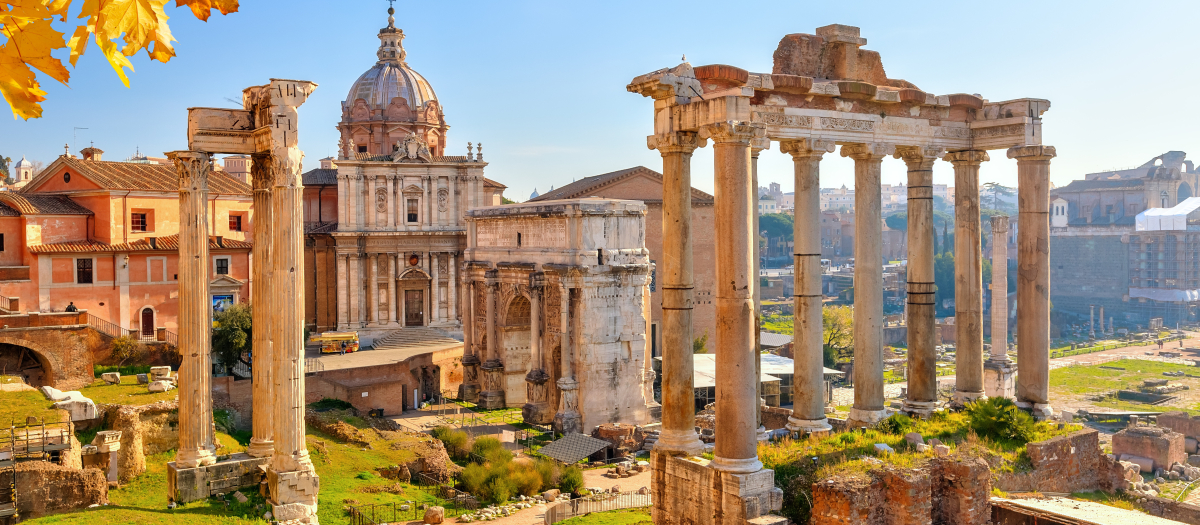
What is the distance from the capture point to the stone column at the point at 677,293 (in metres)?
14.7

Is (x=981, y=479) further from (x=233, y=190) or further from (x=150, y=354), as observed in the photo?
(x=233, y=190)

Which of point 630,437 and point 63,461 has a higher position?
point 63,461

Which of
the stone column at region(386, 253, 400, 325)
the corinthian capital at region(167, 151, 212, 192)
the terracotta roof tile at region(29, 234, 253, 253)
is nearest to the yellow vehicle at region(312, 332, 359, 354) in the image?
the stone column at region(386, 253, 400, 325)

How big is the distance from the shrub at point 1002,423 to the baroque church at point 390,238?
34.0 metres

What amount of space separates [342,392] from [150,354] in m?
6.31

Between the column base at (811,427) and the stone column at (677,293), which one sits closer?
the stone column at (677,293)

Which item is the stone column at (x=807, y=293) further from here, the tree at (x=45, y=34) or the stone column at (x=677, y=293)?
the tree at (x=45, y=34)

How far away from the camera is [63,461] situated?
712 inches

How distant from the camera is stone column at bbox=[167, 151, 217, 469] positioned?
1733 cm

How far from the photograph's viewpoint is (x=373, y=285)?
4697 centimetres

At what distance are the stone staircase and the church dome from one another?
40.9 ft

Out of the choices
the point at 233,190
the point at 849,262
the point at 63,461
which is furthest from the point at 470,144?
the point at 849,262

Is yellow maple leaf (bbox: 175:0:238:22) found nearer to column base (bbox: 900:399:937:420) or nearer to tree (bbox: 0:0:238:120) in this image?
tree (bbox: 0:0:238:120)

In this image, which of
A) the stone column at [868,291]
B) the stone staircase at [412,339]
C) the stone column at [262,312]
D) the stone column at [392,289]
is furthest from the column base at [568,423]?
the stone column at [868,291]
